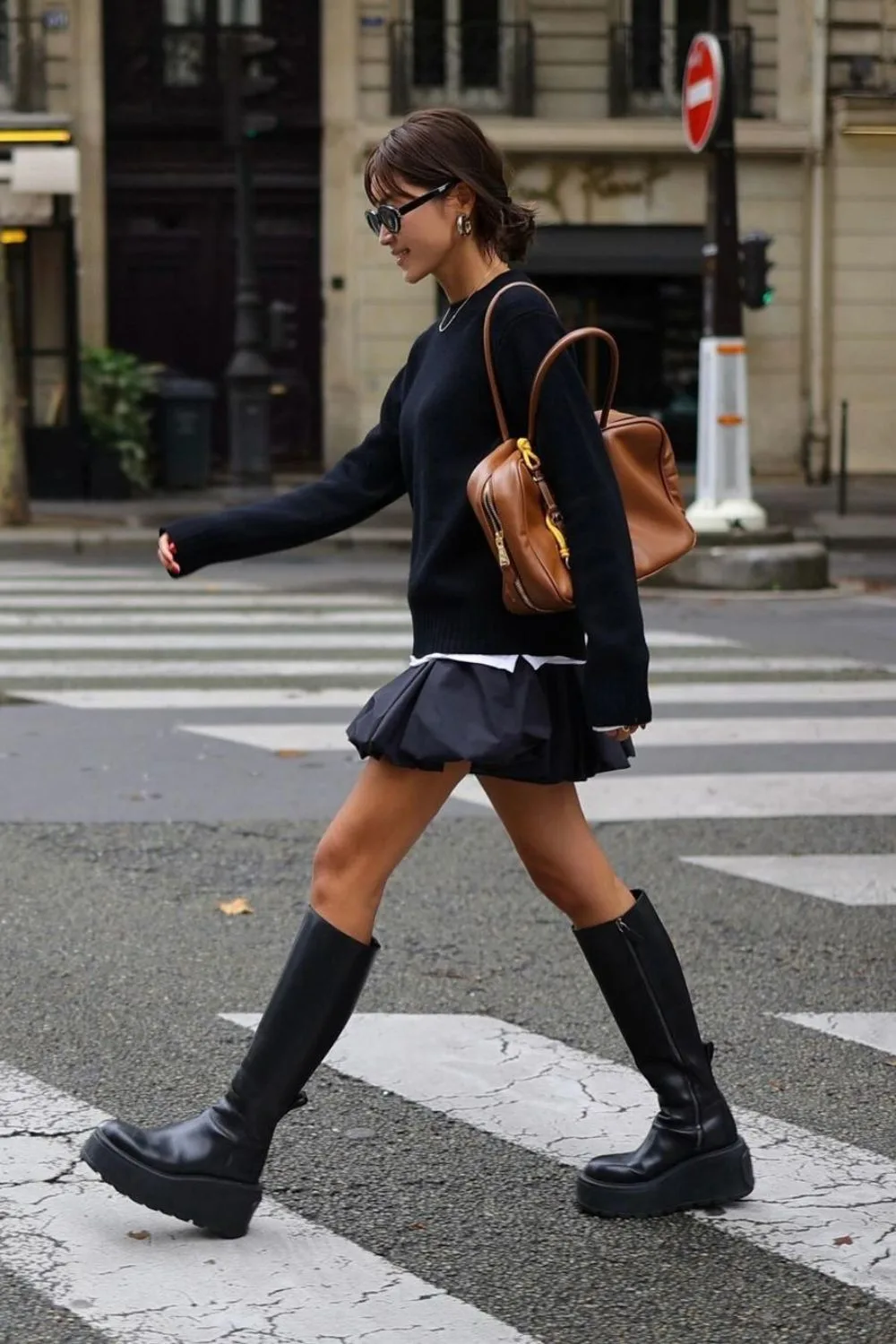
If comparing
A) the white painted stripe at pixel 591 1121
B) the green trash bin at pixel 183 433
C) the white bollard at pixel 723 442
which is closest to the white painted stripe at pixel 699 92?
the white bollard at pixel 723 442

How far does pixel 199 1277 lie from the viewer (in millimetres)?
3398

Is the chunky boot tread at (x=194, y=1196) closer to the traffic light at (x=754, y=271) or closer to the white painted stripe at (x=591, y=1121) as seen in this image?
the white painted stripe at (x=591, y=1121)

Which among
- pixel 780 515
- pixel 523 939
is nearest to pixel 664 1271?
pixel 523 939

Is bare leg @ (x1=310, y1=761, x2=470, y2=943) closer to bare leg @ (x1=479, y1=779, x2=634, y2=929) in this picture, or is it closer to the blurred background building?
bare leg @ (x1=479, y1=779, x2=634, y2=929)

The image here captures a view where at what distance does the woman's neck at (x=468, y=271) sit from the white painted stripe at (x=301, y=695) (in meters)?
5.62

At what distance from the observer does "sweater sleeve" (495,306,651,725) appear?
339 centimetres

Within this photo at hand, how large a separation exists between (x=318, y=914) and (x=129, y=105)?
22.3m

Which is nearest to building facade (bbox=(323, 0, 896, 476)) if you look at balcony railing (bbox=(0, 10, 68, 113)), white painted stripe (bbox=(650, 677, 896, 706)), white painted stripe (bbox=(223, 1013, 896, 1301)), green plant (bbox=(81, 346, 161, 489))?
balcony railing (bbox=(0, 10, 68, 113))

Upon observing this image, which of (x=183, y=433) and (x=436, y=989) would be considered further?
(x=183, y=433)

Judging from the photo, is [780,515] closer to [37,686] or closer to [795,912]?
[37,686]

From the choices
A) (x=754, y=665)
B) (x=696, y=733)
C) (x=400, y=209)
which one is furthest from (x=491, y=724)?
(x=754, y=665)

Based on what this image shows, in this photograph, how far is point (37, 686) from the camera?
381 inches

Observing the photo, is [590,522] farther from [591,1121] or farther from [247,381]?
[247,381]

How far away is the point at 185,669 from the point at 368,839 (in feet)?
22.1
